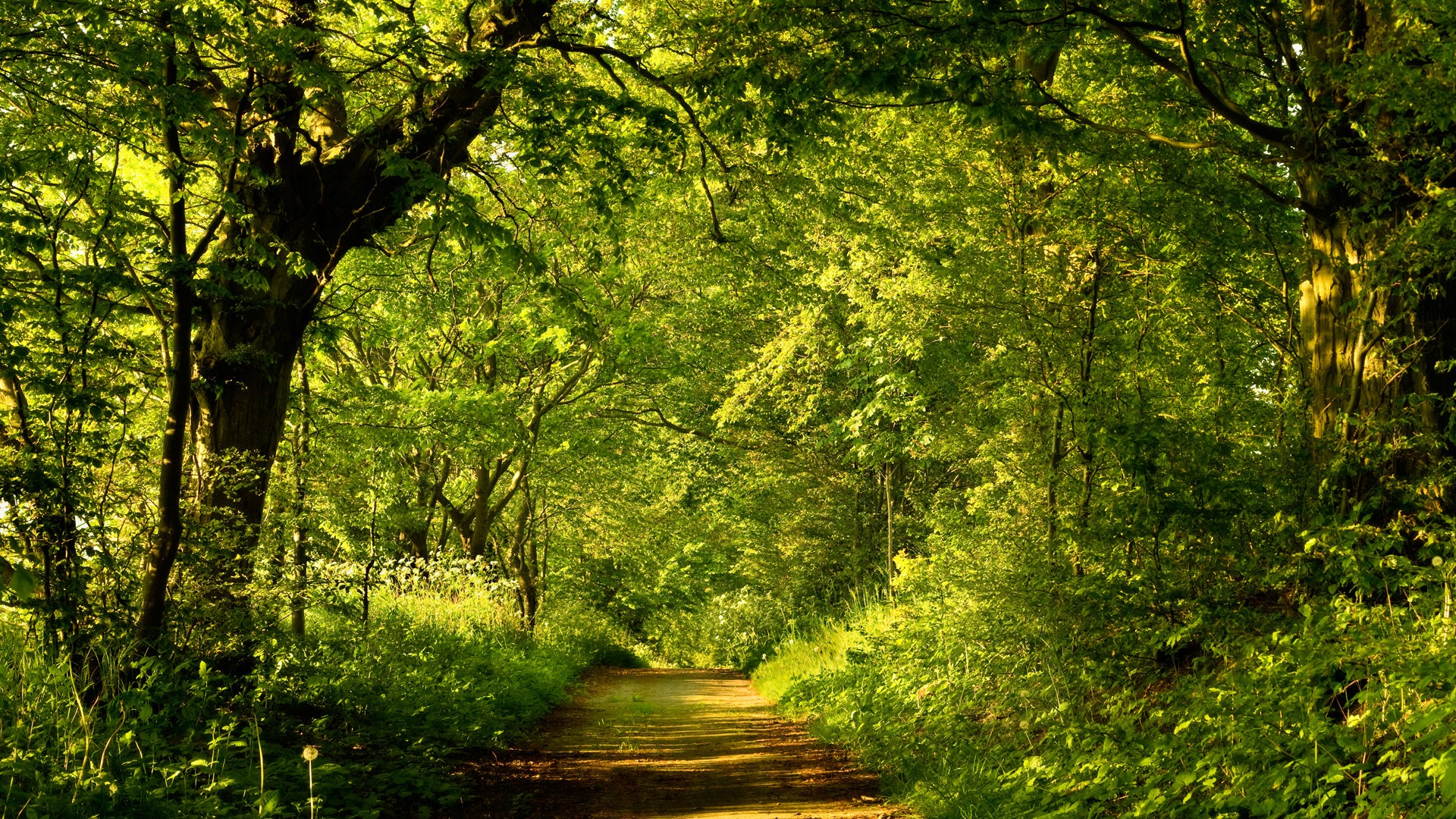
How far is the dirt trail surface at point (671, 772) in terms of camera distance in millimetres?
6738

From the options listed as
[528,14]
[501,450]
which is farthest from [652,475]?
[528,14]

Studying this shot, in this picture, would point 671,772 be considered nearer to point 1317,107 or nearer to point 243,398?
point 243,398

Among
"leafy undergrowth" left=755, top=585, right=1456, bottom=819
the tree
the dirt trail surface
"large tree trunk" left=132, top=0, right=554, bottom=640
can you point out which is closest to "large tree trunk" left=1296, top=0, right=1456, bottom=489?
the tree

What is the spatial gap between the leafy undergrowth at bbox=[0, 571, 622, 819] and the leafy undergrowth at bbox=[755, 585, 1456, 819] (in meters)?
3.53

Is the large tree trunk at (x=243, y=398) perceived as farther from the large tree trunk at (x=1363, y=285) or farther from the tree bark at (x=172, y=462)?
the large tree trunk at (x=1363, y=285)

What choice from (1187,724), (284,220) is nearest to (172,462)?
(284,220)

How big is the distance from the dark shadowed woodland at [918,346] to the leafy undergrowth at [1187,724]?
1.3 inches

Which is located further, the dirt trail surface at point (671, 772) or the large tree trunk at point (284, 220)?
the large tree trunk at point (284, 220)

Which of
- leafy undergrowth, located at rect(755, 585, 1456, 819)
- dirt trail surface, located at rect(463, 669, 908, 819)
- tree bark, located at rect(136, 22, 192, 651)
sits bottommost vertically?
dirt trail surface, located at rect(463, 669, 908, 819)

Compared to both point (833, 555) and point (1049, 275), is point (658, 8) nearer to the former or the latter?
point (1049, 275)

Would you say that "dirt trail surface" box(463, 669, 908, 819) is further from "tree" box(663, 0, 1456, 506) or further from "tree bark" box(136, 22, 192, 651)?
"tree" box(663, 0, 1456, 506)

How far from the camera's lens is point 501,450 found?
1484cm

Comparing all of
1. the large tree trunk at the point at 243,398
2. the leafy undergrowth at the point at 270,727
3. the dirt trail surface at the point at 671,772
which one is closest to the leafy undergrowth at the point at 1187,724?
the dirt trail surface at the point at 671,772

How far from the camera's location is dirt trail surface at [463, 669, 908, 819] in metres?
6.74
